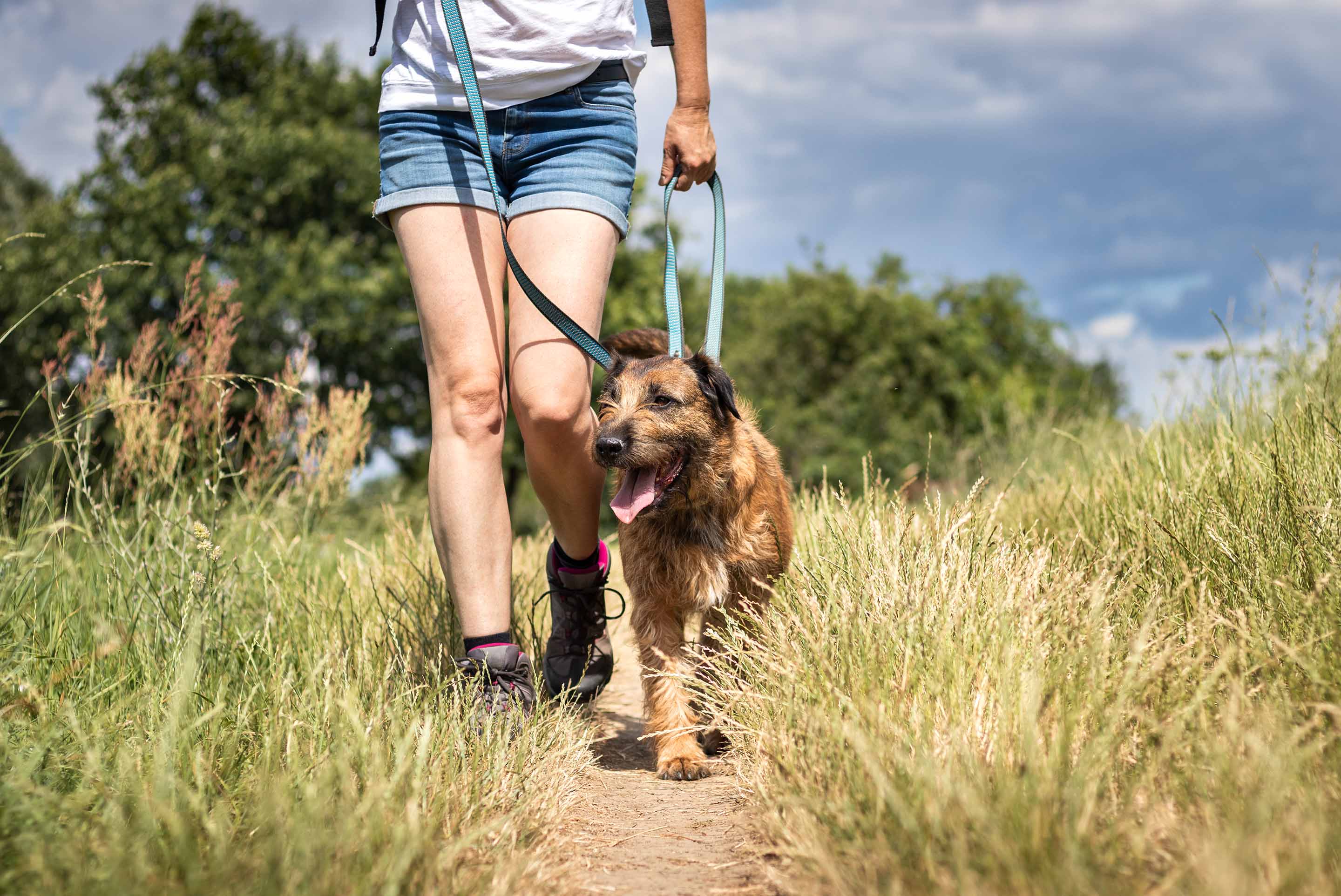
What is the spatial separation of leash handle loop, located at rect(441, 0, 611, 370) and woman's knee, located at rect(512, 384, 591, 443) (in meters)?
0.17

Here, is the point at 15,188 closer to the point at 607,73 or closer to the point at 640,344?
the point at 640,344

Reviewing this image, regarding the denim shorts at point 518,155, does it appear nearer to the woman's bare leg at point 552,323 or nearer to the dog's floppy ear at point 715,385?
the woman's bare leg at point 552,323

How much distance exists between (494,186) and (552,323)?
1.53ft

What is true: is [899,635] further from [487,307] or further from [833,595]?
[487,307]

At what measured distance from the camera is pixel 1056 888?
1431 mm

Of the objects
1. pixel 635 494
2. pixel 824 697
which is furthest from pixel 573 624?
pixel 824 697

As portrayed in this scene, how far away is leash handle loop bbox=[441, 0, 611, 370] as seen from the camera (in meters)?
2.90

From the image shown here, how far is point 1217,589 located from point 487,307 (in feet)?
7.82

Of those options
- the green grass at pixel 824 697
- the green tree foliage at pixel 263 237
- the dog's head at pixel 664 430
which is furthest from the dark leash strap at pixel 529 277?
the green tree foliage at pixel 263 237

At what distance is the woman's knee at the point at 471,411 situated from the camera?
298cm

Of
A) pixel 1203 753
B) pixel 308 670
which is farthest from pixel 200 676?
pixel 1203 753

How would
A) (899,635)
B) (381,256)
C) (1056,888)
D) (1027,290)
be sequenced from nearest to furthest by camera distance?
(1056,888) < (899,635) < (381,256) < (1027,290)

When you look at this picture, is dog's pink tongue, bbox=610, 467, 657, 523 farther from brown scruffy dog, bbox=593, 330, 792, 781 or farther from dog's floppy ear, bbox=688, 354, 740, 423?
dog's floppy ear, bbox=688, 354, 740, 423

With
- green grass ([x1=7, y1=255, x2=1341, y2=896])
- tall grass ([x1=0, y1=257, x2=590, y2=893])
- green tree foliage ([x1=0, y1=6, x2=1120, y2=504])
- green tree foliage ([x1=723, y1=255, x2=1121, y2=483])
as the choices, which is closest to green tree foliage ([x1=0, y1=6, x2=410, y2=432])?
green tree foliage ([x1=0, y1=6, x2=1120, y2=504])
